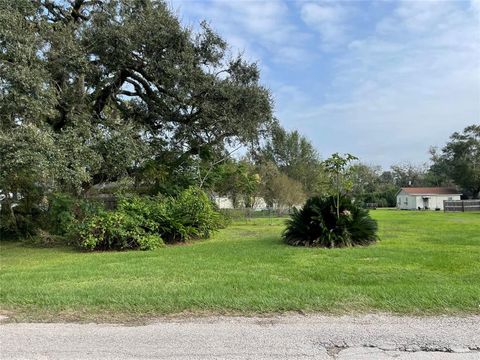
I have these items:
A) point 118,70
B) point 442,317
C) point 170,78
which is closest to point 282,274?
point 442,317

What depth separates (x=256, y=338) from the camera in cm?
447

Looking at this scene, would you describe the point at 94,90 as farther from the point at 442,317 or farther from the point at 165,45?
the point at 442,317

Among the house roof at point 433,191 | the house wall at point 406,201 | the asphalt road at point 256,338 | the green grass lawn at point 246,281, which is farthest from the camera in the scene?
the house roof at point 433,191

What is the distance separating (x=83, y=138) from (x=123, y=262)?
490cm

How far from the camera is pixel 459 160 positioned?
6019 cm

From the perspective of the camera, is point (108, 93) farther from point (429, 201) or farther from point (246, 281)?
point (429, 201)

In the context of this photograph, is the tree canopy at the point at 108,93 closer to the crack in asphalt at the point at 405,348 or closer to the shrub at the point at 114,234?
the shrub at the point at 114,234

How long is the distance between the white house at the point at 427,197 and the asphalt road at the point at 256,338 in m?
64.2

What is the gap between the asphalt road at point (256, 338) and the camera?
13.3 ft

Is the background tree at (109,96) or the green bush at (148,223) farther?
the green bush at (148,223)

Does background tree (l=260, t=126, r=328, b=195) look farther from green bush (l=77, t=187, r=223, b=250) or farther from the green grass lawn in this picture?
the green grass lawn

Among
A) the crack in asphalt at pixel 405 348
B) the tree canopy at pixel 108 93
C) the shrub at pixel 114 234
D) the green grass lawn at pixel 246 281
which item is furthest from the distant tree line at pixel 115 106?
the crack in asphalt at pixel 405 348

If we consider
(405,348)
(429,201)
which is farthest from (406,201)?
(405,348)

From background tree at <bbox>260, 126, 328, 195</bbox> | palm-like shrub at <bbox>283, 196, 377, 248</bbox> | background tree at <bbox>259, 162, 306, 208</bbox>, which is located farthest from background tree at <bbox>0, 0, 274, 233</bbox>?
background tree at <bbox>260, 126, 328, 195</bbox>
